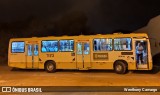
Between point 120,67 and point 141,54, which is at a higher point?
point 141,54

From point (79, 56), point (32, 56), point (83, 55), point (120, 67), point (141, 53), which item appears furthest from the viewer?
point (32, 56)

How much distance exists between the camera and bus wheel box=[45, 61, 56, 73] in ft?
83.1

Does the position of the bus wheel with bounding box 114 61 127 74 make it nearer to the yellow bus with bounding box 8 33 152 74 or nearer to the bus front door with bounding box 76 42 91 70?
the yellow bus with bounding box 8 33 152 74

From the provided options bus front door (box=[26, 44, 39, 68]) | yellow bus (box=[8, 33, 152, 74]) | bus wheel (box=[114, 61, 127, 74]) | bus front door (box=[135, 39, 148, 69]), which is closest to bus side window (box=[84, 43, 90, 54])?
yellow bus (box=[8, 33, 152, 74])

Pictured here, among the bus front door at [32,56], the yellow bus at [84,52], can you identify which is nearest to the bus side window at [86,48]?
the yellow bus at [84,52]

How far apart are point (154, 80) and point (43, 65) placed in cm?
897

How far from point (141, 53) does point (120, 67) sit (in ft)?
5.55

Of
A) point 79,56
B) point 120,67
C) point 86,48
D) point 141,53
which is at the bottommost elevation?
point 120,67

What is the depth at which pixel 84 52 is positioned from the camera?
80.6 ft

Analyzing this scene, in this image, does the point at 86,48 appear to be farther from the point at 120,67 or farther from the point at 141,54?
the point at 141,54

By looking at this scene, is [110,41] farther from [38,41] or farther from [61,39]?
[38,41]

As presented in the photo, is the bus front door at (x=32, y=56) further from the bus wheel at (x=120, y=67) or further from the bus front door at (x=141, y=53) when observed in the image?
the bus front door at (x=141, y=53)

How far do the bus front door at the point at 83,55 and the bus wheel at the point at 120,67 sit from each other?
6.29 ft

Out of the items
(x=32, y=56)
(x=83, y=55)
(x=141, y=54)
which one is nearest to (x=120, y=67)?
(x=141, y=54)
